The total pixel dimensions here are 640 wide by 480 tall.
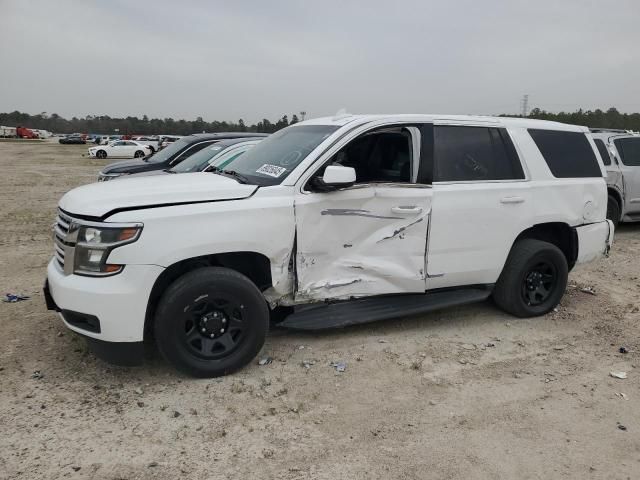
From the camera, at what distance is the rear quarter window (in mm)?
5137

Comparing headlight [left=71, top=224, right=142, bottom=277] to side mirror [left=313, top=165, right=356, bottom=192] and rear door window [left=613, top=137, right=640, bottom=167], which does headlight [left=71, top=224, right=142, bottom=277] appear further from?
rear door window [left=613, top=137, right=640, bottom=167]

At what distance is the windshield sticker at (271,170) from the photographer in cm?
416

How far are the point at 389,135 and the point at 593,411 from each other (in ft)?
8.84

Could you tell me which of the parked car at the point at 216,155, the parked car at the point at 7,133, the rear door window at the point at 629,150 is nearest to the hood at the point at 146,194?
the parked car at the point at 216,155

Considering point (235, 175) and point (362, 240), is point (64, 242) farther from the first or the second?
→ point (362, 240)

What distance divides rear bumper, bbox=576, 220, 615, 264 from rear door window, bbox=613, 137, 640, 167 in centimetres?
465

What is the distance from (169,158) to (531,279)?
7817mm

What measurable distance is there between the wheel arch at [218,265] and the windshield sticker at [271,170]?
2.22 ft

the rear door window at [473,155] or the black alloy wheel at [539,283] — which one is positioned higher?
the rear door window at [473,155]

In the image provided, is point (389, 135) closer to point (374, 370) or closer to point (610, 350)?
point (374, 370)

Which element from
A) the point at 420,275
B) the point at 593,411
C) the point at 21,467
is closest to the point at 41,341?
the point at 21,467

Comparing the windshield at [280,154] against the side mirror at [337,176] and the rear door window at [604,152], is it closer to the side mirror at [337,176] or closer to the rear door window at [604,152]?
the side mirror at [337,176]

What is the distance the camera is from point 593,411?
3.54 metres

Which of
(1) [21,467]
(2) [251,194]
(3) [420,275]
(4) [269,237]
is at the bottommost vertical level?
(1) [21,467]
